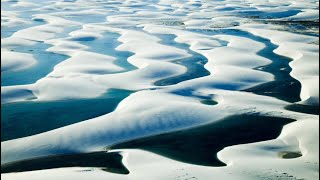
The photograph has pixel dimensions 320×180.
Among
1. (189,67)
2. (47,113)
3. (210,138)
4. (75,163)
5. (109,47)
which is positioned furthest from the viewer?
(109,47)

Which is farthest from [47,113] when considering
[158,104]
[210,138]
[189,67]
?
[189,67]

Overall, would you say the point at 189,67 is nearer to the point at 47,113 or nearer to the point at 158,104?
the point at 158,104

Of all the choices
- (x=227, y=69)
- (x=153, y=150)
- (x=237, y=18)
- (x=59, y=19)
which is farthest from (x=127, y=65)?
(x=237, y=18)

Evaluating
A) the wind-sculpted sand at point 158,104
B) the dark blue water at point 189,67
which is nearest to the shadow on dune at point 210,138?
the wind-sculpted sand at point 158,104

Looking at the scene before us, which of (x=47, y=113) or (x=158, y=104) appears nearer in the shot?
(x=47, y=113)

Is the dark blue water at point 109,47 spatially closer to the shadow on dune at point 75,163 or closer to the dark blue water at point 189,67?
the dark blue water at point 189,67

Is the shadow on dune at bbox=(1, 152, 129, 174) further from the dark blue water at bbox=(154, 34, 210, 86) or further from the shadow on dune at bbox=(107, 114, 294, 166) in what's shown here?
the dark blue water at bbox=(154, 34, 210, 86)

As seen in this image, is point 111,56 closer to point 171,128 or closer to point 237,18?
point 171,128

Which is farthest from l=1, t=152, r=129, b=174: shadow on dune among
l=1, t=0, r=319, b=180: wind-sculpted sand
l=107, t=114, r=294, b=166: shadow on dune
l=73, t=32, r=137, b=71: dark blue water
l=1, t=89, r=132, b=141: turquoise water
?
l=73, t=32, r=137, b=71: dark blue water

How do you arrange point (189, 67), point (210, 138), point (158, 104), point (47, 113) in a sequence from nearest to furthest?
point (210, 138)
point (47, 113)
point (158, 104)
point (189, 67)
